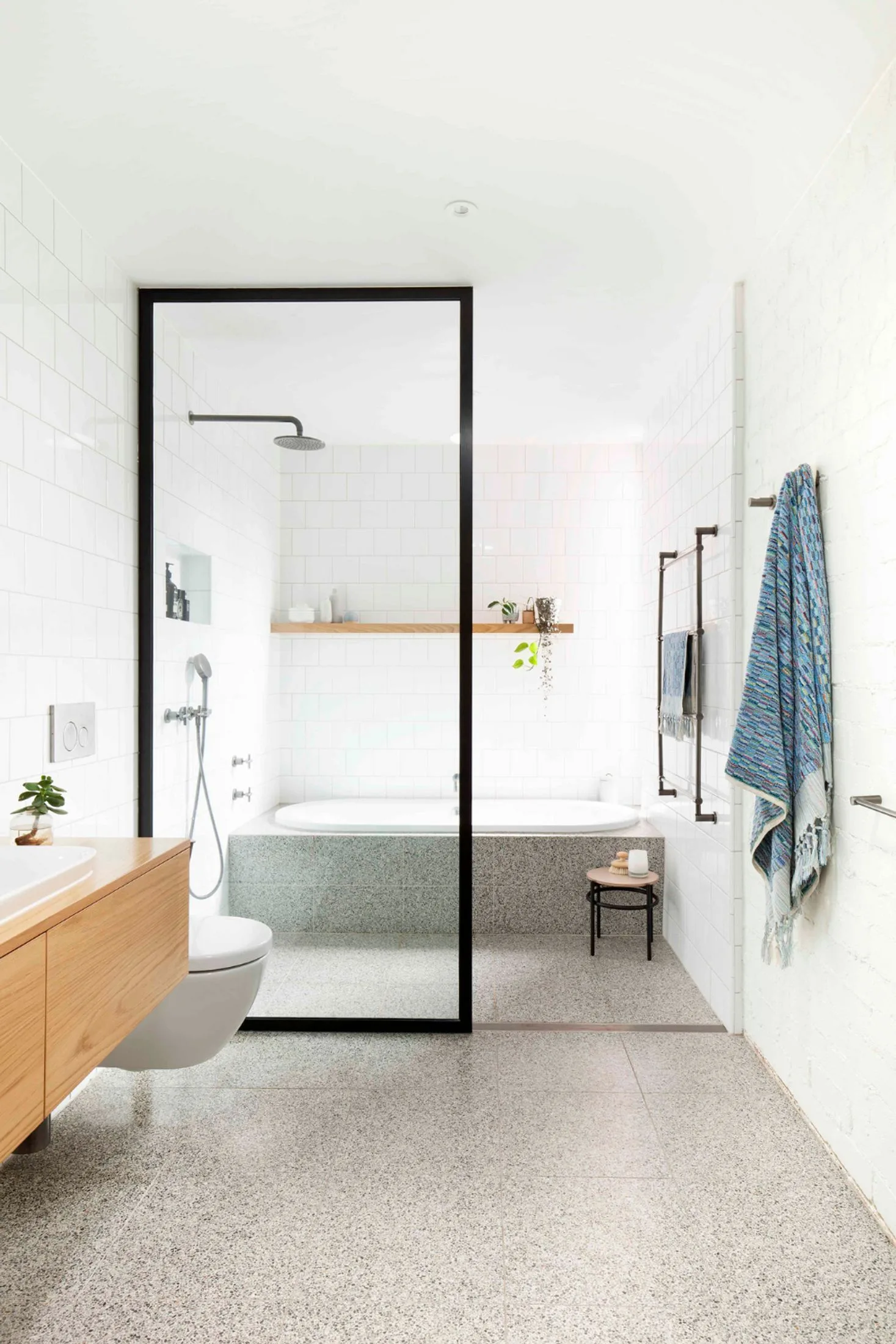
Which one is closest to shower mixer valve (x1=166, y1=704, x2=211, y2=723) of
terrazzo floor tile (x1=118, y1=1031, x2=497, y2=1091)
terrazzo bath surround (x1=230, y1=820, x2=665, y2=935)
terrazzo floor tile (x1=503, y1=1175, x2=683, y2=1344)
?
terrazzo bath surround (x1=230, y1=820, x2=665, y2=935)

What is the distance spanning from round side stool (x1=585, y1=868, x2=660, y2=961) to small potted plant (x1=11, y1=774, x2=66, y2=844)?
2.39 m

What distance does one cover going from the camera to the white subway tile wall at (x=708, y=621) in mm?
2965

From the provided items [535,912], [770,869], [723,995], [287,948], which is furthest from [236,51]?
[535,912]

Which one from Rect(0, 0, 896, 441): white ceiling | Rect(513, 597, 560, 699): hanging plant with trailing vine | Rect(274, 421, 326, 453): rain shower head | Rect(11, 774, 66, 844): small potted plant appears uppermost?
Rect(0, 0, 896, 441): white ceiling

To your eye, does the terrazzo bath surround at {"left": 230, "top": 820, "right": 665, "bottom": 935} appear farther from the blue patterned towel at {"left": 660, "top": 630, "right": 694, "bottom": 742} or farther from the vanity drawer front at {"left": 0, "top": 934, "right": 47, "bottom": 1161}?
the vanity drawer front at {"left": 0, "top": 934, "right": 47, "bottom": 1161}

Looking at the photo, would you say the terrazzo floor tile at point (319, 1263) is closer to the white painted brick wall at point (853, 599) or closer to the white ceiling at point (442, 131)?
the white painted brick wall at point (853, 599)

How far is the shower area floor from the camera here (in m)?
2.96

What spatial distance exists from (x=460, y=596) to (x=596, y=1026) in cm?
157

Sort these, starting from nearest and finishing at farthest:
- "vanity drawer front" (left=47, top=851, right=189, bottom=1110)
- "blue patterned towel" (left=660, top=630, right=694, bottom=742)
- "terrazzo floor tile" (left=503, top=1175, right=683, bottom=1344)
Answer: "vanity drawer front" (left=47, top=851, right=189, bottom=1110) → "terrazzo floor tile" (left=503, top=1175, right=683, bottom=1344) → "blue patterned towel" (left=660, top=630, right=694, bottom=742)

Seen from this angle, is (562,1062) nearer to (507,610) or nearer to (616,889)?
(616,889)

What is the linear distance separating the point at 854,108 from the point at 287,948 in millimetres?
2883

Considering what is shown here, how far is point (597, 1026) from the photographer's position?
305 centimetres

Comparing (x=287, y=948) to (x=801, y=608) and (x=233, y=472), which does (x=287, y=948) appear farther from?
(x=801, y=608)

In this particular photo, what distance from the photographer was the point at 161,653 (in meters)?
3.02
